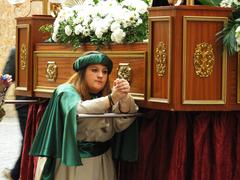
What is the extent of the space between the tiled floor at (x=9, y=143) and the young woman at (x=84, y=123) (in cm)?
323

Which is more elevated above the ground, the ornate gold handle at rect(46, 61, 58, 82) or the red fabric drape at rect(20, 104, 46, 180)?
the ornate gold handle at rect(46, 61, 58, 82)

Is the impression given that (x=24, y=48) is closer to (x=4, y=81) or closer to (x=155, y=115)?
(x=4, y=81)

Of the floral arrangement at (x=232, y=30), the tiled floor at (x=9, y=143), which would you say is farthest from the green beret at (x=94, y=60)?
the tiled floor at (x=9, y=143)

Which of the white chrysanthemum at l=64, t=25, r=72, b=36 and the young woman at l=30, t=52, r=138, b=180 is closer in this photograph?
the young woman at l=30, t=52, r=138, b=180

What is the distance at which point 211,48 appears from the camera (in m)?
5.55

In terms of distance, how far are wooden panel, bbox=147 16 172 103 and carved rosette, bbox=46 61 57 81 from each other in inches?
57.2

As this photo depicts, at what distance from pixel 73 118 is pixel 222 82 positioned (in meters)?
1.09

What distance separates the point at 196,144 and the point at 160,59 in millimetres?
667

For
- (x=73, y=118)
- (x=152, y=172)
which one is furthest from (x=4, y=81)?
(x=152, y=172)

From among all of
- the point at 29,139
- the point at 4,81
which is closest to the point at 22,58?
the point at 29,139

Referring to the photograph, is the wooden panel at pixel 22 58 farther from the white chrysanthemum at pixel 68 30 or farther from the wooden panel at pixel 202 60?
the wooden panel at pixel 202 60

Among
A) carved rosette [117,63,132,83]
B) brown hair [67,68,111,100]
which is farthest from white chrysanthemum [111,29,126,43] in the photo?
brown hair [67,68,111,100]

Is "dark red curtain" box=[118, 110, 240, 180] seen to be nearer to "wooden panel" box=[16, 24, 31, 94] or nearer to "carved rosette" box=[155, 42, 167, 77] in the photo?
"carved rosette" box=[155, 42, 167, 77]

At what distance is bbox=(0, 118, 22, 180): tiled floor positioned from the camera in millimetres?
10492
